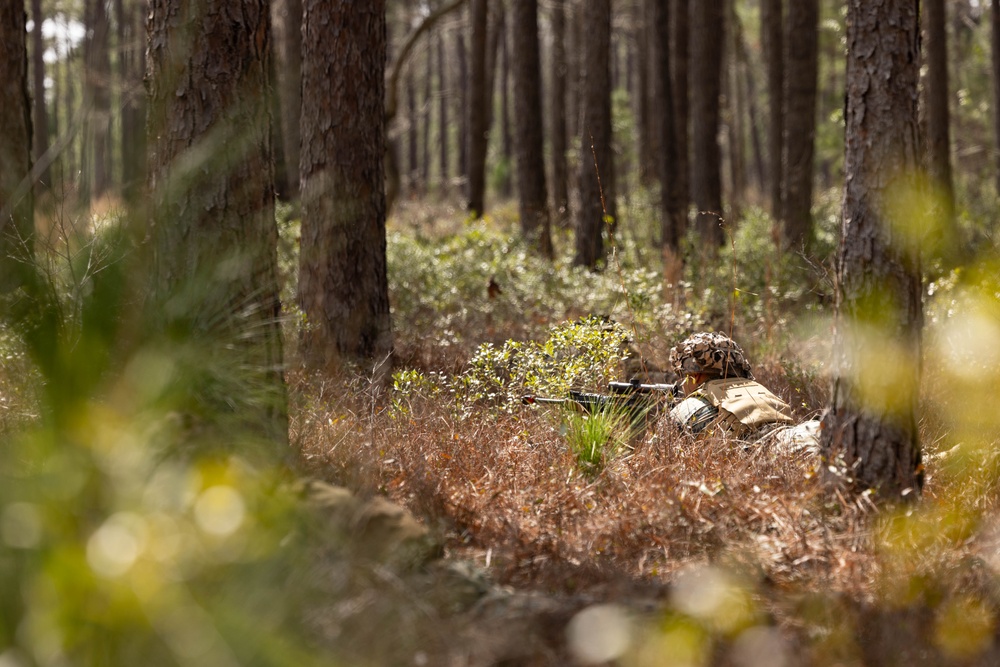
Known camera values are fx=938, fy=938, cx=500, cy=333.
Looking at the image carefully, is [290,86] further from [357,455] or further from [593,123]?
[357,455]

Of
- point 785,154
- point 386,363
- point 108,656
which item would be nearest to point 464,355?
point 386,363

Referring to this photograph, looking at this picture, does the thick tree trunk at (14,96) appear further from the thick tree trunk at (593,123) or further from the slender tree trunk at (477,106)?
the slender tree trunk at (477,106)

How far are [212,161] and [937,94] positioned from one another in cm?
1123

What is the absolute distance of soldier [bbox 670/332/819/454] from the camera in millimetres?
4320

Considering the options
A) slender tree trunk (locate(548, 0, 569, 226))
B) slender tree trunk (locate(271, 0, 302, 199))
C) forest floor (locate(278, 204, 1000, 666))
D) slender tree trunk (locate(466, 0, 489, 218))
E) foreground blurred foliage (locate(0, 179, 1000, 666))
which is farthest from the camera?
slender tree trunk (locate(548, 0, 569, 226))

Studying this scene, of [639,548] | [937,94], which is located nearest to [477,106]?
[937,94]

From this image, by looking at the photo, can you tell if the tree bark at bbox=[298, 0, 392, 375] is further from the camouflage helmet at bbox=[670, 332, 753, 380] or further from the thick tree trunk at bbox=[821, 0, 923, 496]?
the thick tree trunk at bbox=[821, 0, 923, 496]

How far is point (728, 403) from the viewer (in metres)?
4.54

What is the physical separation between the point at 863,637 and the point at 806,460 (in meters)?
1.18

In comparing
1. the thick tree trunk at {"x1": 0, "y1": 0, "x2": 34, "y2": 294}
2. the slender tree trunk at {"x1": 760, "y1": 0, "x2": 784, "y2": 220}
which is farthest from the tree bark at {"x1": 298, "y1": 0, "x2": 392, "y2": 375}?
the slender tree trunk at {"x1": 760, "y1": 0, "x2": 784, "y2": 220}

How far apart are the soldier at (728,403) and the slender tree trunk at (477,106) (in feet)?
30.0

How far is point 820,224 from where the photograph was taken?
1409cm

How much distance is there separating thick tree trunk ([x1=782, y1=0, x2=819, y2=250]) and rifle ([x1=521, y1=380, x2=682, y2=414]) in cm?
632

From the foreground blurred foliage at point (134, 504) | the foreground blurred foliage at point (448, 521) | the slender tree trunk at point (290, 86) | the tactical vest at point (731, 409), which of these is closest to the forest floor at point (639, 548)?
the foreground blurred foliage at point (448, 521)
